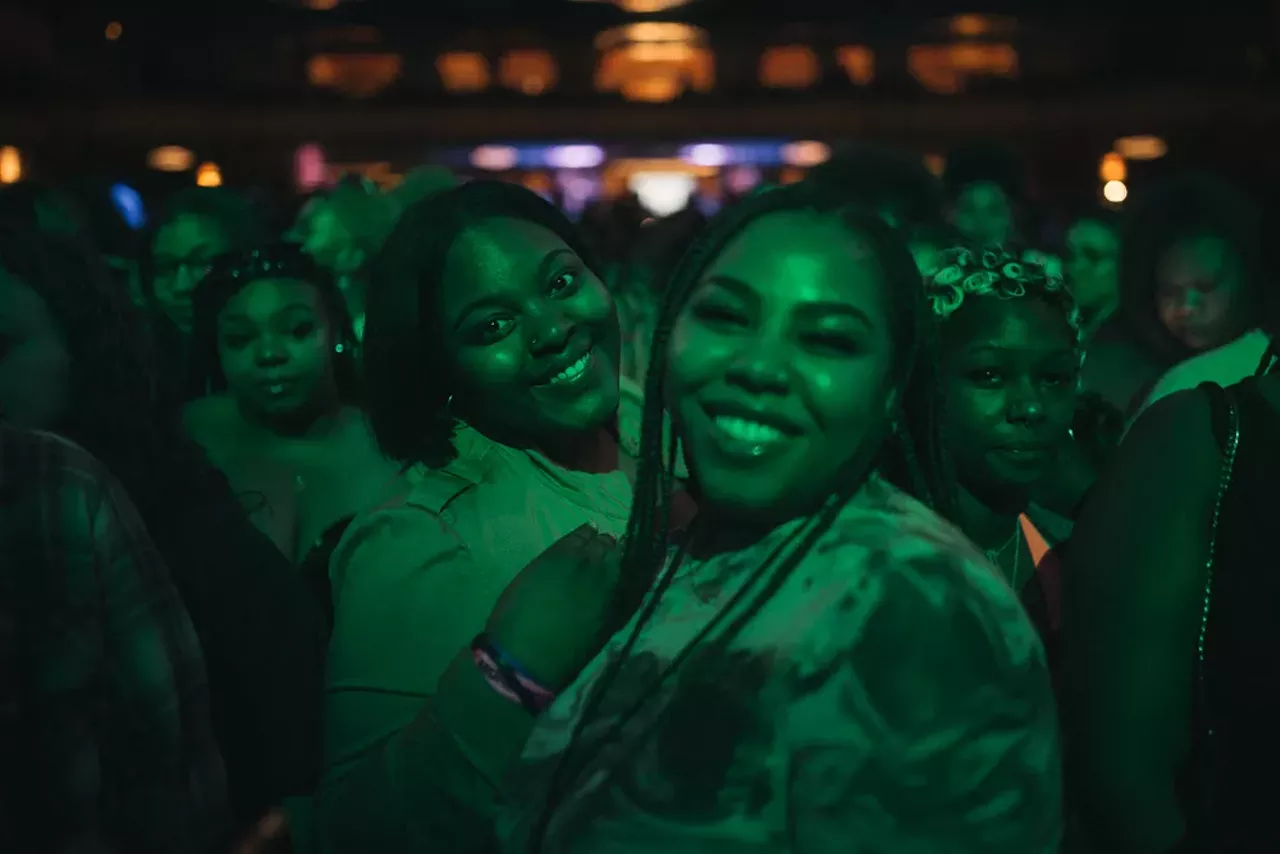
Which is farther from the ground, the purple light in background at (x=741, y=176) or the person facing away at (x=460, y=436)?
the purple light in background at (x=741, y=176)

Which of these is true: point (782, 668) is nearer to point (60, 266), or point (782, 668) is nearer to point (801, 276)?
point (801, 276)

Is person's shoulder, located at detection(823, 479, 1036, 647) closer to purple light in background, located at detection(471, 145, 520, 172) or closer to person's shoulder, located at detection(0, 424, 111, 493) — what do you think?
person's shoulder, located at detection(0, 424, 111, 493)

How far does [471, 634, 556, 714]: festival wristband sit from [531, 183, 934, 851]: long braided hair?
73 mm

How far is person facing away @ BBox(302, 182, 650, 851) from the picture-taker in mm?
2078

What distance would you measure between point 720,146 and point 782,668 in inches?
1107

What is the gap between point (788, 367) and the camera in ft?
4.62

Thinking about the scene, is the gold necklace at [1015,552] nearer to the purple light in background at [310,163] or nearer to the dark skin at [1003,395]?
the dark skin at [1003,395]

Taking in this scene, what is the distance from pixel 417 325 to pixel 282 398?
1.66m

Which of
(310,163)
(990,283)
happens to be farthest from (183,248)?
(310,163)

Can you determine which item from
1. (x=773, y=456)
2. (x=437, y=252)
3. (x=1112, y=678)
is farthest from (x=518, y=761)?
(x=437, y=252)

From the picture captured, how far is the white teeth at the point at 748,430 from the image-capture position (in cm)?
142

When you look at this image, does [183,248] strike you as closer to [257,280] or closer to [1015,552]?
[257,280]

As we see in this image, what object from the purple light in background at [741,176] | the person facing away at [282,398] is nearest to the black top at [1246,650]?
the person facing away at [282,398]

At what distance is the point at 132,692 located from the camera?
1.92 meters
